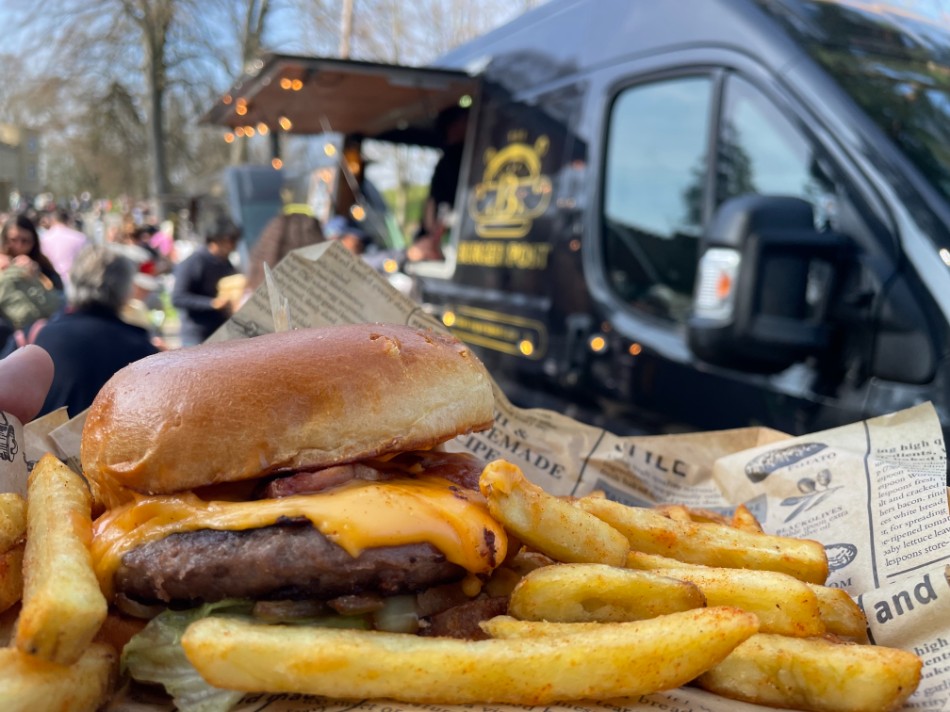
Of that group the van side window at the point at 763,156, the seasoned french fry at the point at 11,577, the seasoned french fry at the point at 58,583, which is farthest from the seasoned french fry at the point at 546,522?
the van side window at the point at 763,156

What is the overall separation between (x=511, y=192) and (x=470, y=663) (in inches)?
146

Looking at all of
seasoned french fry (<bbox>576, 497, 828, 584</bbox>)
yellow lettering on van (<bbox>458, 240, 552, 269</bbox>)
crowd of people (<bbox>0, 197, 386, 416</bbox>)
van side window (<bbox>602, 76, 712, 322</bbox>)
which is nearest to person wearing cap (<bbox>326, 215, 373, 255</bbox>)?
crowd of people (<bbox>0, 197, 386, 416</bbox>)

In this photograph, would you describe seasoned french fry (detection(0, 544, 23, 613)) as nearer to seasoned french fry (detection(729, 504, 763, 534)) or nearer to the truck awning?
seasoned french fry (detection(729, 504, 763, 534))

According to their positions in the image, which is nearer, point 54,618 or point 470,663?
point 54,618

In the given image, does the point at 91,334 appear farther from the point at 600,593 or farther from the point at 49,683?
the point at 600,593

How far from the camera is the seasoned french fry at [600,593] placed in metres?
1.52

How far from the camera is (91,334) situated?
393cm

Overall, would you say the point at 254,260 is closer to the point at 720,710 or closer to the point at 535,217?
the point at 535,217

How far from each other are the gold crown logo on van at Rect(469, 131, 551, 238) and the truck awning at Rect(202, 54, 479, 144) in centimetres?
80

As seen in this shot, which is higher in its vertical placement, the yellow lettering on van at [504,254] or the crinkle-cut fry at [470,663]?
the yellow lettering on van at [504,254]

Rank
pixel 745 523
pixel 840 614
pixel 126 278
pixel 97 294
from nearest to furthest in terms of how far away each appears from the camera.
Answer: pixel 840 614
pixel 745 523
pixel 97 294
pixel 126 278

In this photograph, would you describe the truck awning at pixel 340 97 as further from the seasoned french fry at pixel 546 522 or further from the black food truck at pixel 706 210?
the seasoned french fry at pixel 546 522

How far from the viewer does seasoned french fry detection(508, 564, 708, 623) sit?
4.99 feet

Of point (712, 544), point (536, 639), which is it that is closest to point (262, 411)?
point (536, 639)
